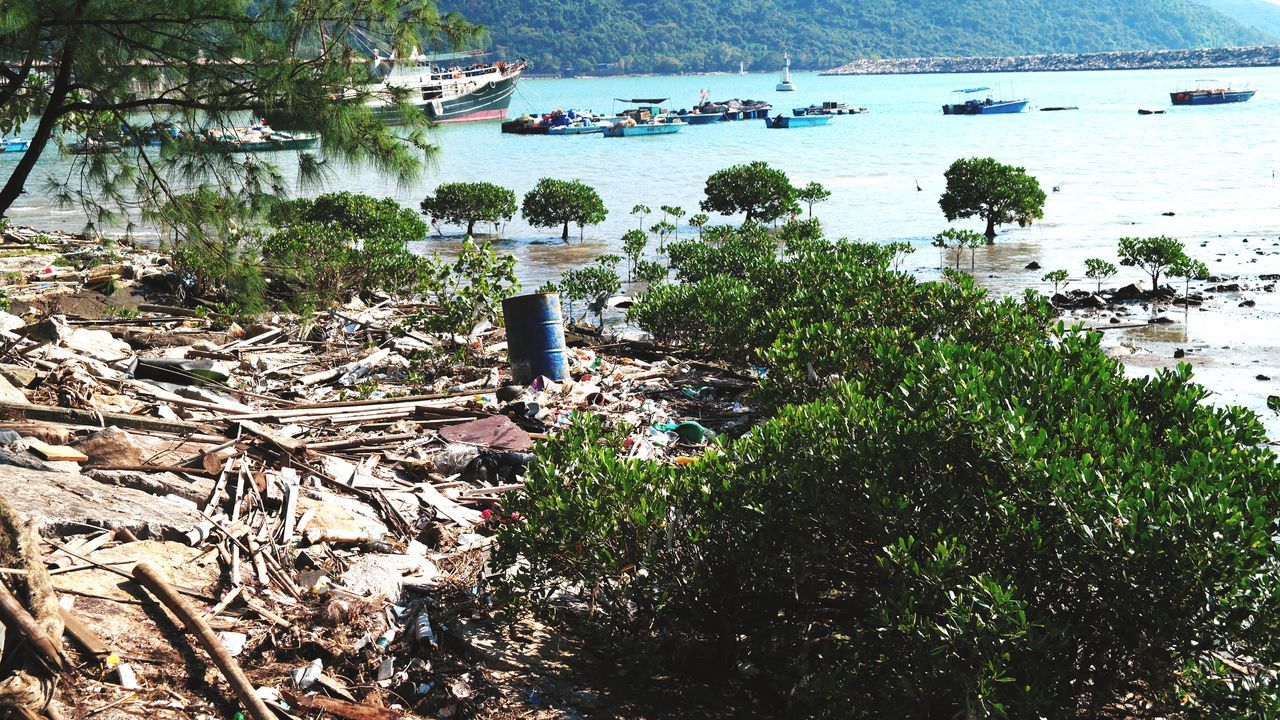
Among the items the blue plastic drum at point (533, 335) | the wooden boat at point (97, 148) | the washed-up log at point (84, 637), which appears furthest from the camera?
the blue plastic drum at point (533, 335)

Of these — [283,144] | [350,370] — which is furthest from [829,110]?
[283,144]

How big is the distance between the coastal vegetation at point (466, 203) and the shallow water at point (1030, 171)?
0.89m

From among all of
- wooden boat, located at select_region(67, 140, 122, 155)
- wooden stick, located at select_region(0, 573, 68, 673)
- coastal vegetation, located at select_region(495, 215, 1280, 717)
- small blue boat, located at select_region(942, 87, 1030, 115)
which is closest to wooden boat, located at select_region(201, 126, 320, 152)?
wooden boat, located at select_region(67, 140, 122, 155)

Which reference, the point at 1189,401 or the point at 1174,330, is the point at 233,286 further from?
the point at 1174,330

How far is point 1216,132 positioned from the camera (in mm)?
61219

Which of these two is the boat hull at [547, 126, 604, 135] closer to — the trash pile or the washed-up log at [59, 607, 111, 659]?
the trash pile

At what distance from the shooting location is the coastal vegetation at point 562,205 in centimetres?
2841

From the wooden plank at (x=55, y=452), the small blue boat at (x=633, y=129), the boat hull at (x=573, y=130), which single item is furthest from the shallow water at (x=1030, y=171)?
the boat hull at (x=573, y=130)

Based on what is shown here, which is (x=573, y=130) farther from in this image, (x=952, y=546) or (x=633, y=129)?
(x=952, y=546)

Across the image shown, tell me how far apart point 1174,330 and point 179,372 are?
47.6 feet

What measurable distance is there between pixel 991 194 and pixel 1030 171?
21.6m

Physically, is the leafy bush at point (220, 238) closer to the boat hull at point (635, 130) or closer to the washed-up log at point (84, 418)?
the washed-up log at point (84, 418)

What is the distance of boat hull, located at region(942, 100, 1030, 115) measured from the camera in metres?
91.4

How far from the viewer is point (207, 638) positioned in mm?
4320
